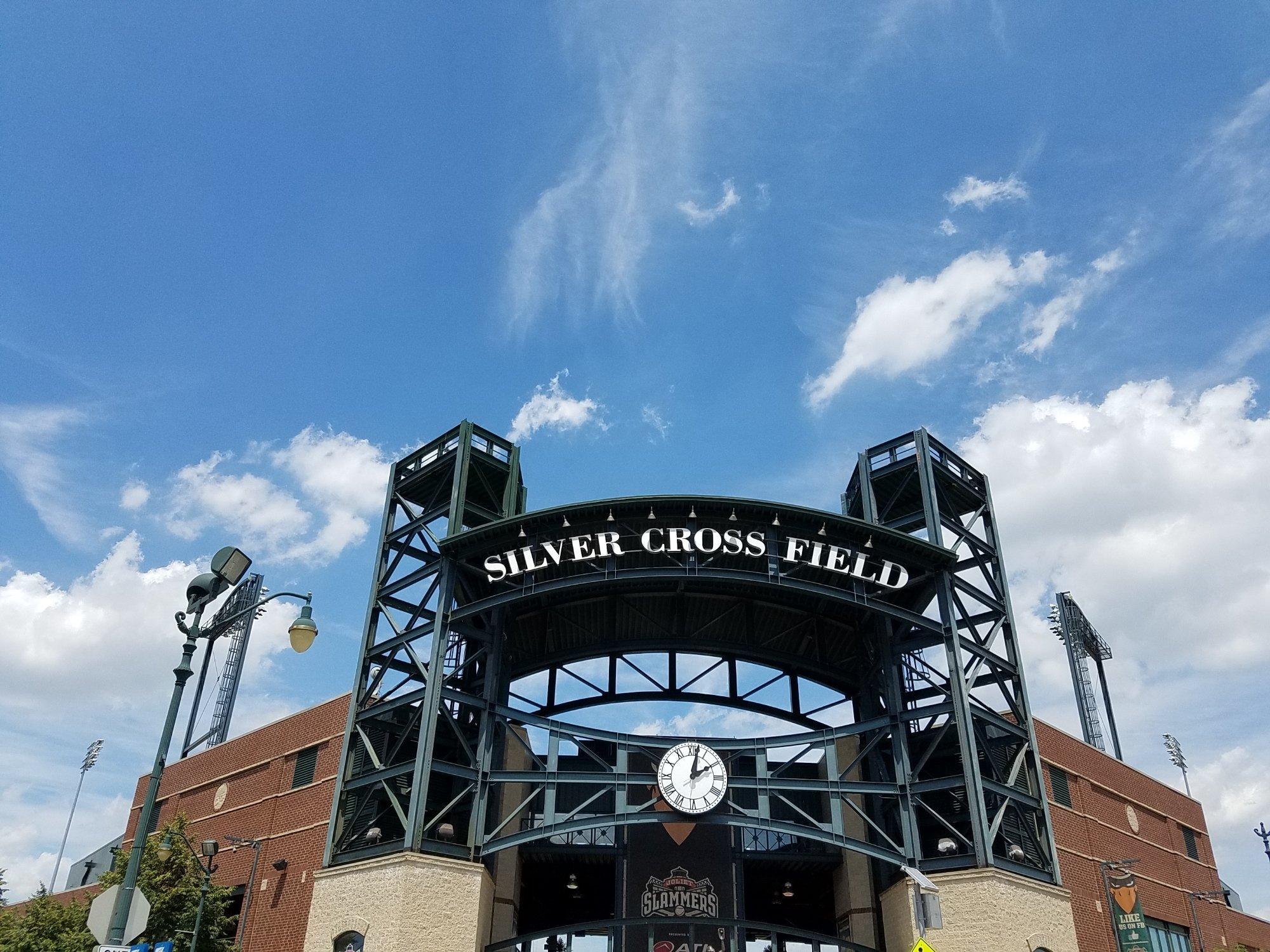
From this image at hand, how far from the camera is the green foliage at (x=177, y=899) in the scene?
108ft

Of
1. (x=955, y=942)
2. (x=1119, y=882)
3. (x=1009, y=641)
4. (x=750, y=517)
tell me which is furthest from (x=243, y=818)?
(x=1119, y=882)

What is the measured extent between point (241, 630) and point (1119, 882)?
5960cm

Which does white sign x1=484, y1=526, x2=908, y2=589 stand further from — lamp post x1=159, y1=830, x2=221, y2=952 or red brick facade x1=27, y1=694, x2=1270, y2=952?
lamp post x1=159, y1=830, x2=221, y2=952

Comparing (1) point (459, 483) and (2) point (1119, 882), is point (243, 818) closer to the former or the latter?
(1) point (459, 483)

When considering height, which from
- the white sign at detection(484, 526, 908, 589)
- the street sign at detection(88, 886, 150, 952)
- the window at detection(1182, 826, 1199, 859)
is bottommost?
the street sign at detection(88, 886, 150, 952)

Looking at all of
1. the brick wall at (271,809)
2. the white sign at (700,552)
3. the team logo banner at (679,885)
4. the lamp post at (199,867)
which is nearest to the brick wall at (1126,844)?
the white sign at (700,552)

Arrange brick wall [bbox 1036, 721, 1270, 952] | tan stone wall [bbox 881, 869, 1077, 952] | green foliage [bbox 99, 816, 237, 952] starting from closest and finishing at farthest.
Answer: tan stone wall [bbox 881, 869, 1077, 952]
green foliage [bbox 99, 816, 237, 952]
brick wall [bbox 1036, 721, 1270, 952]

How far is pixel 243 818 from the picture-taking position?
40500mm

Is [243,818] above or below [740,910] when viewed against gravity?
above

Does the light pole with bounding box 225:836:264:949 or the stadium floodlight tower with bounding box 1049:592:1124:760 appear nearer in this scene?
the light pole with bounding box 225:836:264:949

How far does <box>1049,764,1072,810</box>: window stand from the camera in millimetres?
39312

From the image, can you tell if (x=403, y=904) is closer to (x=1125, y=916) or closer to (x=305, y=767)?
(x=305, y=767)

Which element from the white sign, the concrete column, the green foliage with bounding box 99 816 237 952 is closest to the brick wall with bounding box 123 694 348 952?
the green foliage with bounding box 99 816 237 952

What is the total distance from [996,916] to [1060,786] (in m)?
12.0
